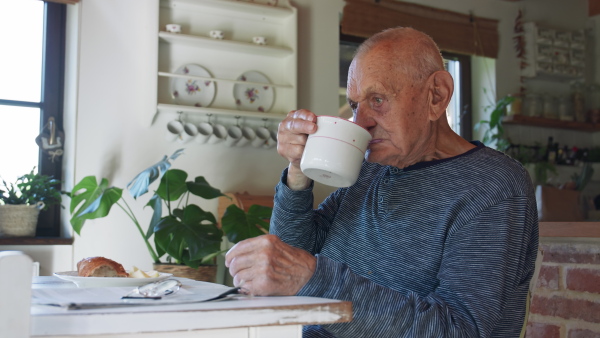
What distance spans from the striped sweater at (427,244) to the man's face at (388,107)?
7 centimetres

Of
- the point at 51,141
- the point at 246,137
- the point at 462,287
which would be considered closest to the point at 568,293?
the point at 462,287

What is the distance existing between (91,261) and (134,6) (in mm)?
2426

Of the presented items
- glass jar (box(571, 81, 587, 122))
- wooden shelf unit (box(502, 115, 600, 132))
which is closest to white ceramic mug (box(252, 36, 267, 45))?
wooden shelf unit (box(502, 115, 600, 132))

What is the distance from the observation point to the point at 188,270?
2.83 metres

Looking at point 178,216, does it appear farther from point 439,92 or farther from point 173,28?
point 439,92

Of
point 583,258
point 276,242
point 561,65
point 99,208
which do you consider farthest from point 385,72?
point 561,65

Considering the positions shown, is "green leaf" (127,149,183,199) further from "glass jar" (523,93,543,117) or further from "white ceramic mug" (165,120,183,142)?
"glass jar" (523,93,543,117)

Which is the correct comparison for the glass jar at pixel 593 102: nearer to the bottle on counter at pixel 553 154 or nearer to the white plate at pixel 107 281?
the bottle on counter at pixel 553 154

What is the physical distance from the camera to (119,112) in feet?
10.8

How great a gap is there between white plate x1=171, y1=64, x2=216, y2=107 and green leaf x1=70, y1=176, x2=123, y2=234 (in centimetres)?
70

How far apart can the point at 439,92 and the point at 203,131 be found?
2.35m

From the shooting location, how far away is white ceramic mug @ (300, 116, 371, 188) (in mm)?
1007

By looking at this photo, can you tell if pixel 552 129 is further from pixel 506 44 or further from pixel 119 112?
pixel 119 112

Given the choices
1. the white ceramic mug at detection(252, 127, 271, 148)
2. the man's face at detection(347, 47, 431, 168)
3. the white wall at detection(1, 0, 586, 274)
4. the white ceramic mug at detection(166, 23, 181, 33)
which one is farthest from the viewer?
the white ceramic mug at detection(252, 127, 271, 148)
